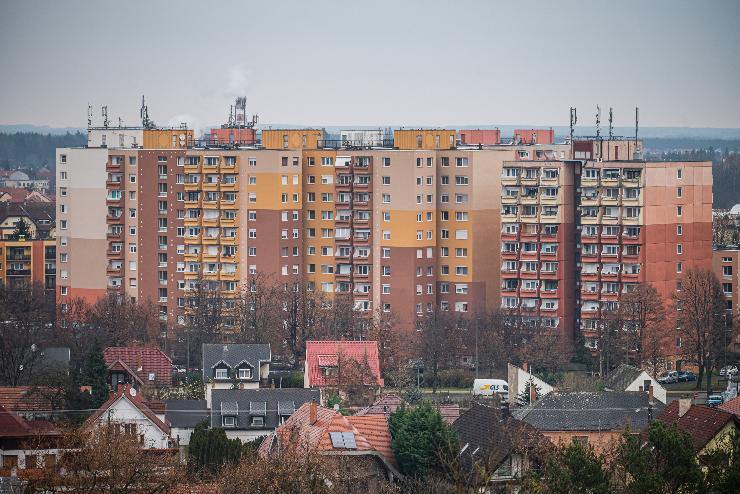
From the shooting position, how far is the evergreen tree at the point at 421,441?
3784cm

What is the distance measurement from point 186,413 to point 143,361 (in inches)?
335

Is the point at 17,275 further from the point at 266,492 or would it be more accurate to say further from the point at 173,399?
the point at 266,492

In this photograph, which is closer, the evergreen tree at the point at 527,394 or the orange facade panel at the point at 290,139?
→ the evergreen tree at the point at 527,394

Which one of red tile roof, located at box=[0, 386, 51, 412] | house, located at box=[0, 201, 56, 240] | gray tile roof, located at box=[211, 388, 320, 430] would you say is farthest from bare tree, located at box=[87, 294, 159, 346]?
house, located at box=[0, 201, 56, 240]

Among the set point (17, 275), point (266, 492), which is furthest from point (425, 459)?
point (17, 275)

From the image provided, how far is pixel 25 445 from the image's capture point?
3606 centimetres

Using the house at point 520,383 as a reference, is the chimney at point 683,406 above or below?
above

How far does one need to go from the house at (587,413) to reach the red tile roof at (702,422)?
365 cm

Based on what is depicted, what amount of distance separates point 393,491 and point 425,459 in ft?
19.3

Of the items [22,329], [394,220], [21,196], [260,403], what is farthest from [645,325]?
[21,196]

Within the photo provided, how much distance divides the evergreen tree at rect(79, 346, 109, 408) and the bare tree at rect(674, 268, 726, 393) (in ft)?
58.1

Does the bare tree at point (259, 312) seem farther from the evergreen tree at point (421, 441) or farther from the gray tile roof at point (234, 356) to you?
the evergreen tree at point (421, 441)

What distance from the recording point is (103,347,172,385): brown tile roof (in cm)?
5334

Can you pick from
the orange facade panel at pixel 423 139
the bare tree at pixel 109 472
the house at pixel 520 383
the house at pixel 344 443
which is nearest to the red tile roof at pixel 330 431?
the house at pixel 344 443
